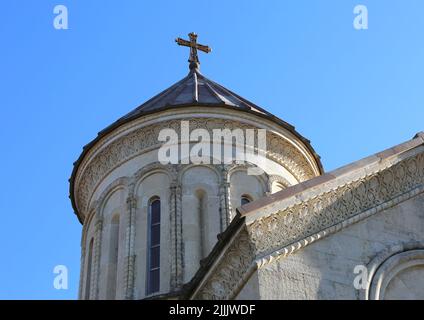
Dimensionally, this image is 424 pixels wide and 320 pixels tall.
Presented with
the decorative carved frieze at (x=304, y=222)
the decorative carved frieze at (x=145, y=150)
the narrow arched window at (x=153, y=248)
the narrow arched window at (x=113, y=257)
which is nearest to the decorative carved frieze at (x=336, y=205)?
the decorative carved frieze at (x=304, y=222)

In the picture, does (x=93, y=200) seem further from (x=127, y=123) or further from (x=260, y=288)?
(x=260, y=288)

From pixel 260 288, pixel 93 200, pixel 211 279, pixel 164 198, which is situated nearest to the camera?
pixel 260 288

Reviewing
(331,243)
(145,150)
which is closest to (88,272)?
(145,150)

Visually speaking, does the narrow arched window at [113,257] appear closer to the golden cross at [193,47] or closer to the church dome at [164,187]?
the church dome at [164,187]

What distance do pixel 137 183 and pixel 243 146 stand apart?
2161 millimetres

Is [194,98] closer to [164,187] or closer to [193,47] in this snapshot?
[164,187]

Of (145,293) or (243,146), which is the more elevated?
(243,146)

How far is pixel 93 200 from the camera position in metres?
17.2

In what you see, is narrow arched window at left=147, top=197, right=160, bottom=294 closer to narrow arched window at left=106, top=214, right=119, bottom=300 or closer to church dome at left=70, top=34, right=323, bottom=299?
church dome at left=70, top=34, right=323, bottom=299

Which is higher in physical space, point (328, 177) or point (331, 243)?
point (328, 177)

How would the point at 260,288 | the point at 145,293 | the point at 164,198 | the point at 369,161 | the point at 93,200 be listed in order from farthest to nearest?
the point at 93,200 → the point at 164,198 → the point at 145,293 → the point at 369,161 → the point at 260,288

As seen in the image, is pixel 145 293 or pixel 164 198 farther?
pixel 164 198

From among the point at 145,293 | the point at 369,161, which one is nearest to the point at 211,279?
the point at 369,161

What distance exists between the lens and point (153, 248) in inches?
602
